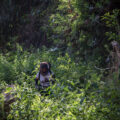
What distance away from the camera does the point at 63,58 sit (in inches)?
294

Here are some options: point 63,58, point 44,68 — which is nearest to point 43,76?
point 44,68

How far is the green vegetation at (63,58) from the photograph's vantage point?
3.65 metres

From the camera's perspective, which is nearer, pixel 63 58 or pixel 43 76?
pixel 43 76

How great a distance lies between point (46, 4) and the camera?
12.3 metres

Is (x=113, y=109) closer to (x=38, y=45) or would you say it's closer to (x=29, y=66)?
(x=29, y=66)

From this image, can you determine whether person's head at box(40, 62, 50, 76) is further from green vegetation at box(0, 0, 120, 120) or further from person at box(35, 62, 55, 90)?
green vegetation at box(0, 0, 120, 120)

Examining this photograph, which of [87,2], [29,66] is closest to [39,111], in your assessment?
[29,66]

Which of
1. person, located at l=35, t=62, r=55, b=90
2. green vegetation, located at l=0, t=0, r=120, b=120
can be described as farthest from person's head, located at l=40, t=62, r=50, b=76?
green vegetation, located at l=0, t=0, r=120, b=120

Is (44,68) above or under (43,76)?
above

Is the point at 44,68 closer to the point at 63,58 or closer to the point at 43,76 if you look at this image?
the point at 43,76

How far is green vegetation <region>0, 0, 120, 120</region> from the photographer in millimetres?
3650

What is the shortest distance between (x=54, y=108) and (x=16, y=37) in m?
9.17

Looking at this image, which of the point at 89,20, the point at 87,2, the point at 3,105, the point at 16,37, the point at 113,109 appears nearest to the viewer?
the point at 113,109

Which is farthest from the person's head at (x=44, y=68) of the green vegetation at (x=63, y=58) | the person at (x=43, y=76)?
the green vegetation at (x=63, y=58)
